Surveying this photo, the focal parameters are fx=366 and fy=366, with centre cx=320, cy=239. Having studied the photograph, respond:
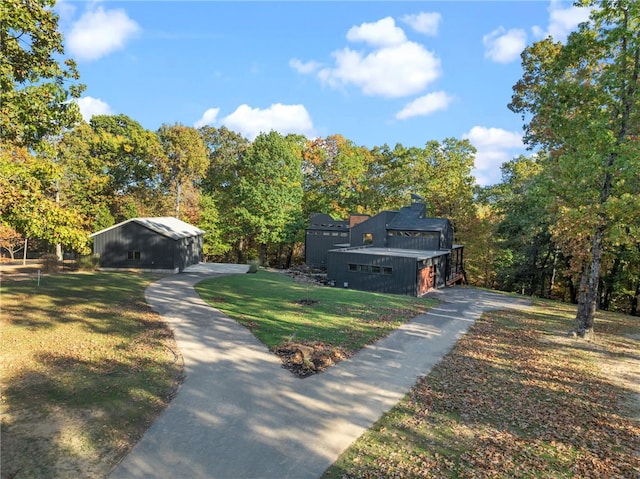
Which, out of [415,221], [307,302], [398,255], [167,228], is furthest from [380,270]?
[167,228]

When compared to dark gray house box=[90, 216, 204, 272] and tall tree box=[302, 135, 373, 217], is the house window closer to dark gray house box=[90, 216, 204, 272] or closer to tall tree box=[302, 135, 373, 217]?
dark gray house box=[90, 216, 204, 272]

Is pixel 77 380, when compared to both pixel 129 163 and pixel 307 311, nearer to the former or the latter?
pixel 307 311

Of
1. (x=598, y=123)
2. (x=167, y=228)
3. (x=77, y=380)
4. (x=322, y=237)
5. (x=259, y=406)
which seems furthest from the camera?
(x=322, y=237)

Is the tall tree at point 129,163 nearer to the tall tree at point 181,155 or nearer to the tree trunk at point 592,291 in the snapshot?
the tall tree at point 181,155

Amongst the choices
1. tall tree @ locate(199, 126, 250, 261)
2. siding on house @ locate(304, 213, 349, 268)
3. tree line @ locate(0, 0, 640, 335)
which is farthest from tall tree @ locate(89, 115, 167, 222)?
siding on house @ locate(304, 213, 349, 268)

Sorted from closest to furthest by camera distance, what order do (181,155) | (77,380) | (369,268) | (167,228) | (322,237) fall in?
(77,380) < (369,268) < (167,228) < (181,155) < (322,237)

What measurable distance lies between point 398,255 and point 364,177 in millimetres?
21521

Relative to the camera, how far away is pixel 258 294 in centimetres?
2212

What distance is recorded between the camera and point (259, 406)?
888cm

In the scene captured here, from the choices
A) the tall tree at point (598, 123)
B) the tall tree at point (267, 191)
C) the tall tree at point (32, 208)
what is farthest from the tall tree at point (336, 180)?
the tall tree at point (32, 208)

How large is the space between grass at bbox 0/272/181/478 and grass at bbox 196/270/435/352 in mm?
3941

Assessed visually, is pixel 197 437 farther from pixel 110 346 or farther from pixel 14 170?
pixel 14 170

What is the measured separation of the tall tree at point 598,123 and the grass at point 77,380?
1738 cm

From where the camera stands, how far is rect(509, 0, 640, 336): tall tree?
1480cm
